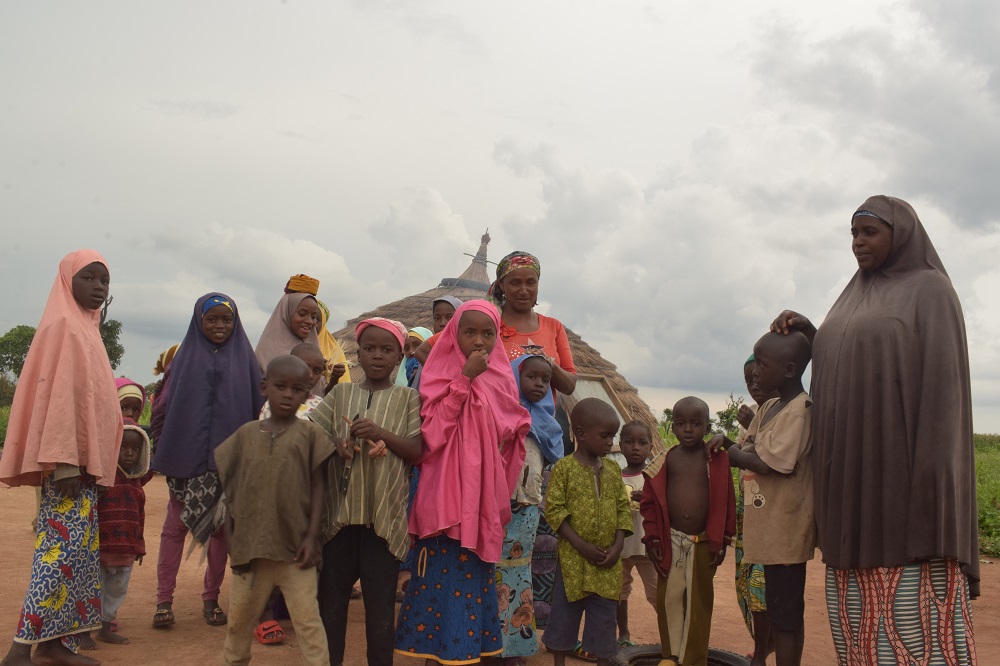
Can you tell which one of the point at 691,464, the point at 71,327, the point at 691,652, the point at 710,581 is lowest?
the point at 691,652

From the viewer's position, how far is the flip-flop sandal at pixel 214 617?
5.06m

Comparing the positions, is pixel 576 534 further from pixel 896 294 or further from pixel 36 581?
pixel 36 581

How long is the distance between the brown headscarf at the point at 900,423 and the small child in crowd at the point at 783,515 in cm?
15

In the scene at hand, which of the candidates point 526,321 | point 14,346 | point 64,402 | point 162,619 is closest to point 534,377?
point 526,321

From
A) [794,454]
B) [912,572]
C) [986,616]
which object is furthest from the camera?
[986,616]

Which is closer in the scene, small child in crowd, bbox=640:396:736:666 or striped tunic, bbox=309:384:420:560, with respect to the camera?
striped tunic, bbox=309:384:420:560

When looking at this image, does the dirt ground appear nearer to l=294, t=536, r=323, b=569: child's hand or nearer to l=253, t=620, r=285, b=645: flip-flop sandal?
l=253, t=620, r=285, b=645: flip-flop sandal

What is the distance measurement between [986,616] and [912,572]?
13.9 ft

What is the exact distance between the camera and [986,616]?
647cm

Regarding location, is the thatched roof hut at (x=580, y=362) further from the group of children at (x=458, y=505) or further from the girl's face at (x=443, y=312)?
the group of children at (x=458, y=505)

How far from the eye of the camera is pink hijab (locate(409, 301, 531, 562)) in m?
3.92

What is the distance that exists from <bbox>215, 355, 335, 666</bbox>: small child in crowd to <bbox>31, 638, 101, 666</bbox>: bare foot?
1072mm

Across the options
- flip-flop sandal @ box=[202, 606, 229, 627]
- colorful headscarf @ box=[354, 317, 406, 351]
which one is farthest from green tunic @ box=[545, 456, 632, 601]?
flip-flop sandal @ box=[202, 606, 229, 627]

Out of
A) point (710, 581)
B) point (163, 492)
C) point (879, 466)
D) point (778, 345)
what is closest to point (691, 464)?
point (710, 581)
